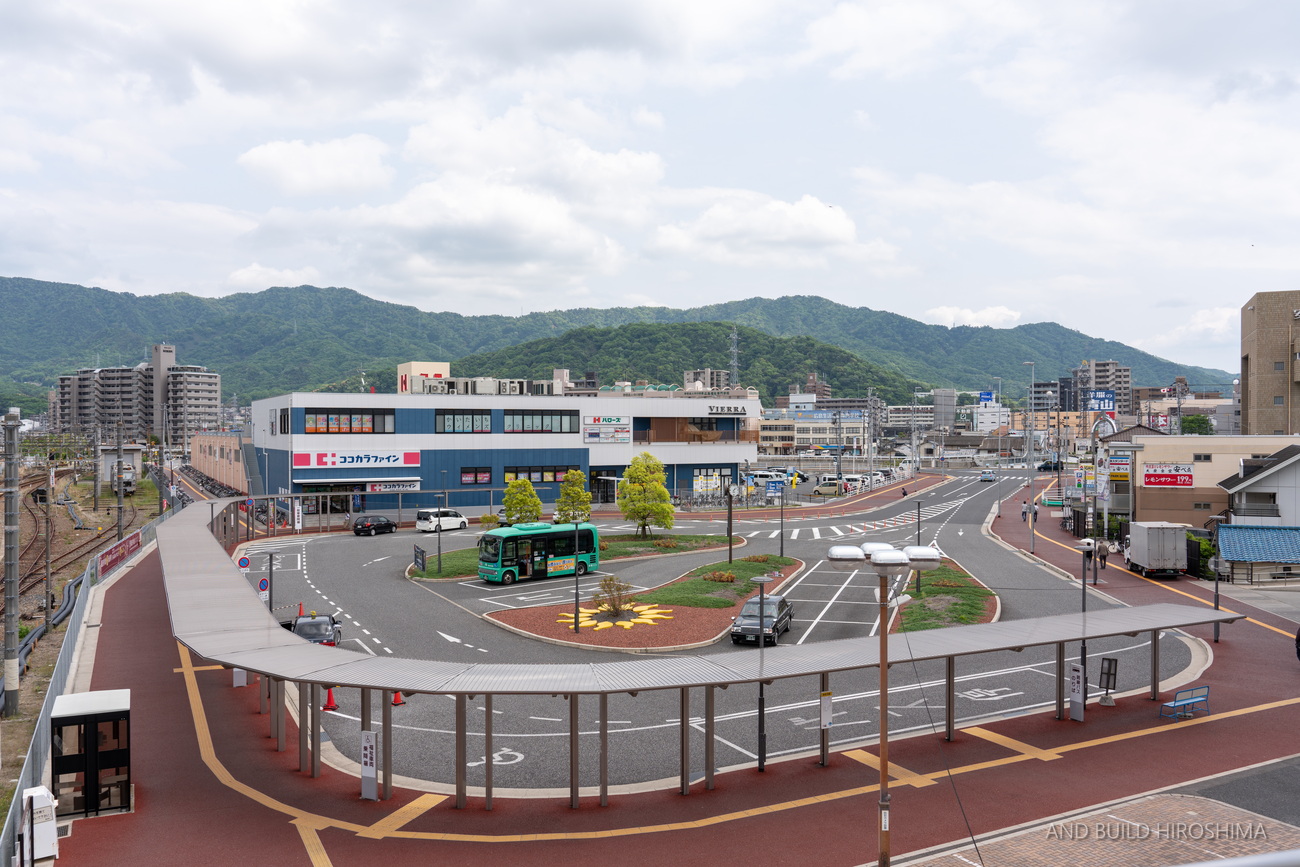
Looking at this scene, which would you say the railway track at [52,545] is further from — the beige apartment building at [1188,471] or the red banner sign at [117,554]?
the beige apartment building at [1188,471]

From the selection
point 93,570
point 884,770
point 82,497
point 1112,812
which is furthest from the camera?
point 82,497

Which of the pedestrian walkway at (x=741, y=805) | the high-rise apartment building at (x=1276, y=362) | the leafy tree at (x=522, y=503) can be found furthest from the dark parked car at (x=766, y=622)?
the high-rise apartment building at (x=1276, y=362)

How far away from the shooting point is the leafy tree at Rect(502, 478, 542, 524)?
181 ft

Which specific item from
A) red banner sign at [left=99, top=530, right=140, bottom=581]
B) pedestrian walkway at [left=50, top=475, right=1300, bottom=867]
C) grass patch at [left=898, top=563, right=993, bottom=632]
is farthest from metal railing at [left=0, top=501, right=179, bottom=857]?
grass patch at [left=898, top=563, right=993, bottom=632]

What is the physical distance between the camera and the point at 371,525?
6006 cm

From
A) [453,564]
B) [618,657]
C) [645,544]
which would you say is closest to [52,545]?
[453,564]

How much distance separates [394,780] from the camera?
17156 mm

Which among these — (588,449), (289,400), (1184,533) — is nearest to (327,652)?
(1184,533)

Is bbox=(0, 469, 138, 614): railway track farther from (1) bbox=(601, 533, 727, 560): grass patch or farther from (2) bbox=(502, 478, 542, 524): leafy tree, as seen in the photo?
(1) bbox=(601, 533, 727, 560): grass patch

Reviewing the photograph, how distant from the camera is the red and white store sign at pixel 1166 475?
51312 mm

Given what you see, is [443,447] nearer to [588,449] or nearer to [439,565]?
[588,449]

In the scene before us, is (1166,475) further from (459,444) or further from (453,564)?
(459,444)

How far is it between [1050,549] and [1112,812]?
42.6 m

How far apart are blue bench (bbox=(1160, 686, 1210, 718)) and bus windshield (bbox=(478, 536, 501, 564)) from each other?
28.5 meters
